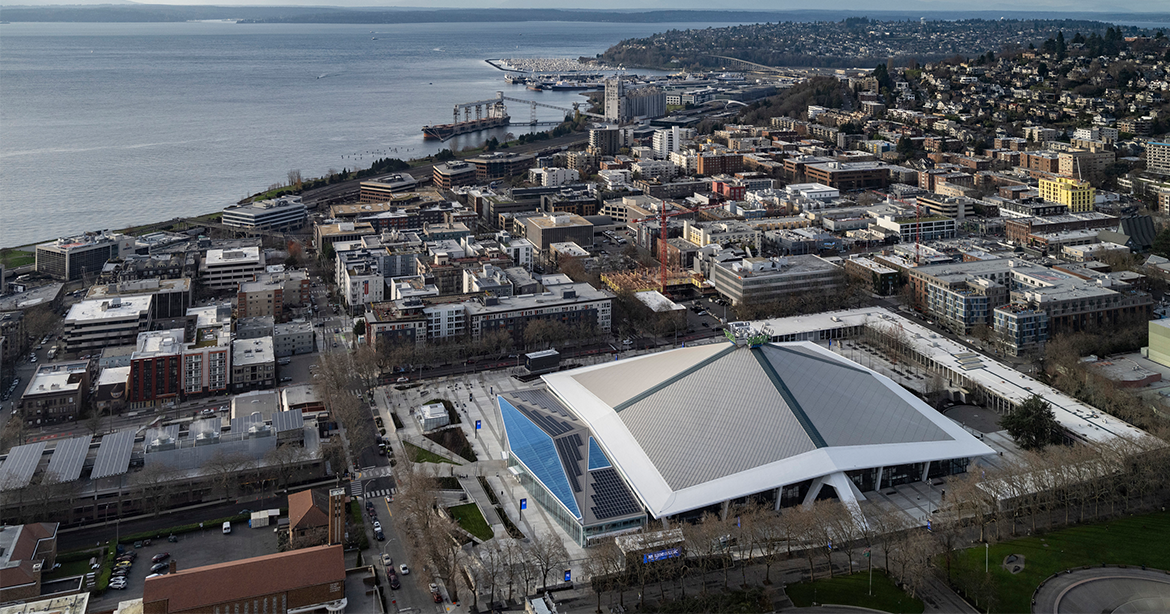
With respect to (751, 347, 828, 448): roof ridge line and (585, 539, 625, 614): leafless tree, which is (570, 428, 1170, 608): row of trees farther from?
(751, 347, 828, 448): roof ridge line

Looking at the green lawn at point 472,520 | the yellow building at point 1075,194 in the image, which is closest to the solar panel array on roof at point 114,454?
the green lawn at point 472,520

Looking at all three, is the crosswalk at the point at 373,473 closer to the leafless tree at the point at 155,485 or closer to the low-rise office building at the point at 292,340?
the leafless tree at the point at 155,485

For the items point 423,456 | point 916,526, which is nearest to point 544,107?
point 423,456

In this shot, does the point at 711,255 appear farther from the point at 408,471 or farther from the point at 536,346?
the point at 408,471

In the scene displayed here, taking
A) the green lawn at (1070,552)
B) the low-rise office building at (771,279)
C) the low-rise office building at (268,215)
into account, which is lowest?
the green lawn at (1070,552)

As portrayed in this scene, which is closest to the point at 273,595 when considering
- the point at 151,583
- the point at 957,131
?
the point at 151,583

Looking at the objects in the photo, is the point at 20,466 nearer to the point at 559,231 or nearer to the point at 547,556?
the point at 547,556
